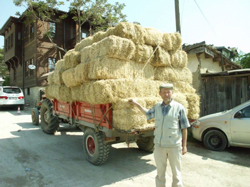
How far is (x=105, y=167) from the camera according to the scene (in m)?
4.34

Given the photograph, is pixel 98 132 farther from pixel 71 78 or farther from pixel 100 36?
pixel 100 36

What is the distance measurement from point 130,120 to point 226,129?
3.23m

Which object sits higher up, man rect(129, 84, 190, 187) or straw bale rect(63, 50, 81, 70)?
straw bale rect(63, 50, 81, 70)

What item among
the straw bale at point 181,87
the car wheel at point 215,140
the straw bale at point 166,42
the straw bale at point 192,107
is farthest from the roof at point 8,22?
the car wheel at point 215,140

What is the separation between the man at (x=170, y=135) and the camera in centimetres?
284

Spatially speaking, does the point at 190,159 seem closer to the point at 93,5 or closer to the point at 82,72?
the point at 82,72

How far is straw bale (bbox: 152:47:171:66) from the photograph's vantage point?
4773mm

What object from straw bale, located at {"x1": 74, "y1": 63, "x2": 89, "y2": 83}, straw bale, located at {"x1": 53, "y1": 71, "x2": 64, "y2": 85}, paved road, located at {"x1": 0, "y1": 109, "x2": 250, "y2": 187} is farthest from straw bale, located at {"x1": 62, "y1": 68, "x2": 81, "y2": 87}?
paved road, located at {"x1": 0, "y1": 109, "x2": 250, "y2": 187}

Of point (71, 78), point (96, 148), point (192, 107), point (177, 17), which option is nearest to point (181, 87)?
point (192, 107)

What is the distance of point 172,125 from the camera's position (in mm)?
2861

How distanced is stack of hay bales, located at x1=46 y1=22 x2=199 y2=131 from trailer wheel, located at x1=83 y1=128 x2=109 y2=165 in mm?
669

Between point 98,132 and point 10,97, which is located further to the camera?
point 10,97

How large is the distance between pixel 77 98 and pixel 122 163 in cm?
197

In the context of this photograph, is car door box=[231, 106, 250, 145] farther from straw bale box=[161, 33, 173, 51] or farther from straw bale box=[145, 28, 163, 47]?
straw bale box=[145, 28, 163, 47]
